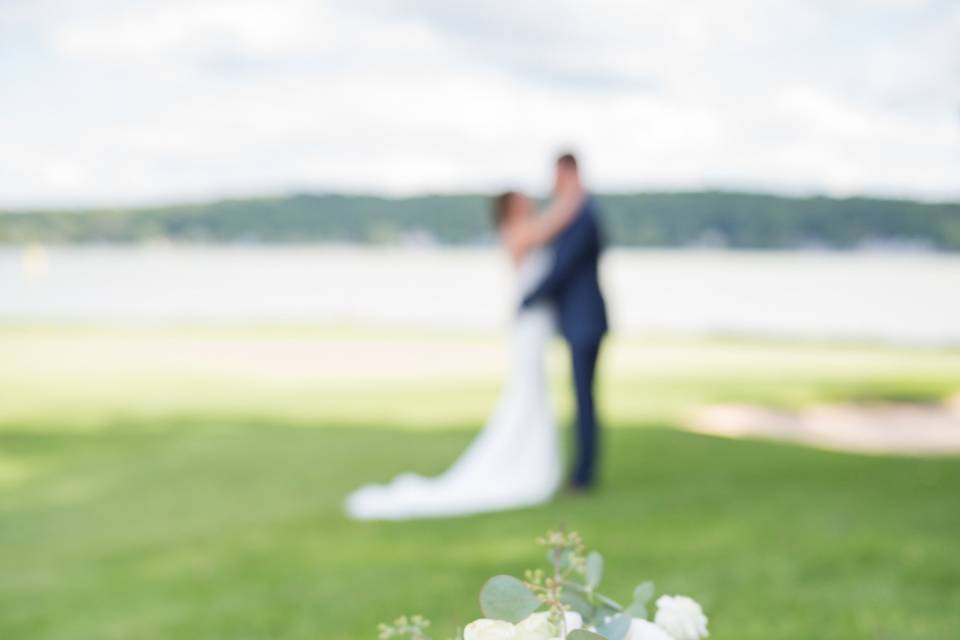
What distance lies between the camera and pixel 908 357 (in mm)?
23891

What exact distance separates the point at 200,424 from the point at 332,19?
1331 inches

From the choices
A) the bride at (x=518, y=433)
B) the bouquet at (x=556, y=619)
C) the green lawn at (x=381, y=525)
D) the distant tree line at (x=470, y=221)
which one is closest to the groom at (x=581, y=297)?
the bride at (x=518, y=433)

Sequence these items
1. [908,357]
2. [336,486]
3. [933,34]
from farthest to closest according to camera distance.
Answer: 1. [908,357]
2. [336,486]
3. [933,34]

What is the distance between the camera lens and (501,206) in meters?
8.57

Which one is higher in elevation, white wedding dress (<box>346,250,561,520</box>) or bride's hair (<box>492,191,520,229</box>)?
bride's hair (<box>492,191,520,229</box>)

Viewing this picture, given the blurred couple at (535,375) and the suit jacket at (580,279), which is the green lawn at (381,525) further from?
the suit jacket at (580,279)

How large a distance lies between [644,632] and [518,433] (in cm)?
755

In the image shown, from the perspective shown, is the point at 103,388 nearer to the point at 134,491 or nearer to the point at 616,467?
the point at 134,491

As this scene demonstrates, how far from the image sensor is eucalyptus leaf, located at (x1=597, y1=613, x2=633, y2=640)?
1255 millimetres

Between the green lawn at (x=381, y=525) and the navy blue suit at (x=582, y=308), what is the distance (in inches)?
20.7

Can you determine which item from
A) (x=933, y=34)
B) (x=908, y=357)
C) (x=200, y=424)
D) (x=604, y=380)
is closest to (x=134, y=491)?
(x=200, y=424)

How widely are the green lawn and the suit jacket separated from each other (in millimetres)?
1392

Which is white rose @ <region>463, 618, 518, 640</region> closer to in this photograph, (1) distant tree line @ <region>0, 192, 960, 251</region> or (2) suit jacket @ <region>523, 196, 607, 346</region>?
(2) suit jacket @ <region>523, 196, 607, 346</region>

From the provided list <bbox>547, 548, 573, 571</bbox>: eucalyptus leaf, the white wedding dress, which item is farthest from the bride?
<bbox>547, 548, 573, 571</bbox>: eucalyptus leaf
